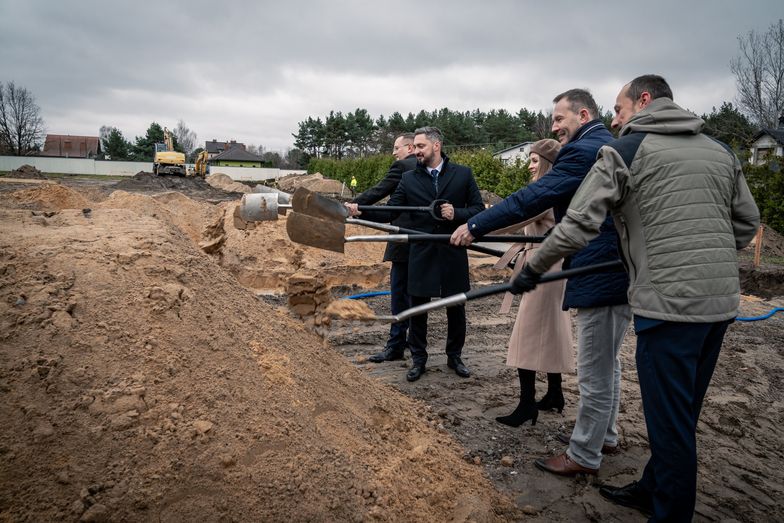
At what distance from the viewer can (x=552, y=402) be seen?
149 inches

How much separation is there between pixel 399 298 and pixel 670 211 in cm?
306

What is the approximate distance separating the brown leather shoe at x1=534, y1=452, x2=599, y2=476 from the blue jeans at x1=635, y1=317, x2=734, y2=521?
0.71 metres

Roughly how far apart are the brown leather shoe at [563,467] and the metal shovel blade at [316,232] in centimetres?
175

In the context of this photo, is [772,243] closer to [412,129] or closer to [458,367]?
[458,367]

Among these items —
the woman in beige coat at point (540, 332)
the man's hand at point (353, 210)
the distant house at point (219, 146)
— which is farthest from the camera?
the distant house at point (219, 146)

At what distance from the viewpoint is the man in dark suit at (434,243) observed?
14.1ft

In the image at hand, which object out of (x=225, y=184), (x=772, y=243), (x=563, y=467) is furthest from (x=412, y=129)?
(x=563, y=467)

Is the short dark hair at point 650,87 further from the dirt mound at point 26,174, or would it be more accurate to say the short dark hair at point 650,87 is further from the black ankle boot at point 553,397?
the dirt mound at point 26,174

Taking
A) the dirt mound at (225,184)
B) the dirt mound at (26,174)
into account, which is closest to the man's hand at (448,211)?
the dirt mound at (225,184)

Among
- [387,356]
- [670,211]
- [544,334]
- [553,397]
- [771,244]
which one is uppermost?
[670,211]

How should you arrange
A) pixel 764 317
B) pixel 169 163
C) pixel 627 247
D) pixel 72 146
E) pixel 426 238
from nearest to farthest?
pixel 627 247, pixel 426 238, pixel 764 317, pixel 169 163, pixel 72 146

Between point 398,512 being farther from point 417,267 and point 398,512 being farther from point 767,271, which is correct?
point 767,271

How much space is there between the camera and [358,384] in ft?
11.4

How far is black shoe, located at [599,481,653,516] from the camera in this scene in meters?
2.63
